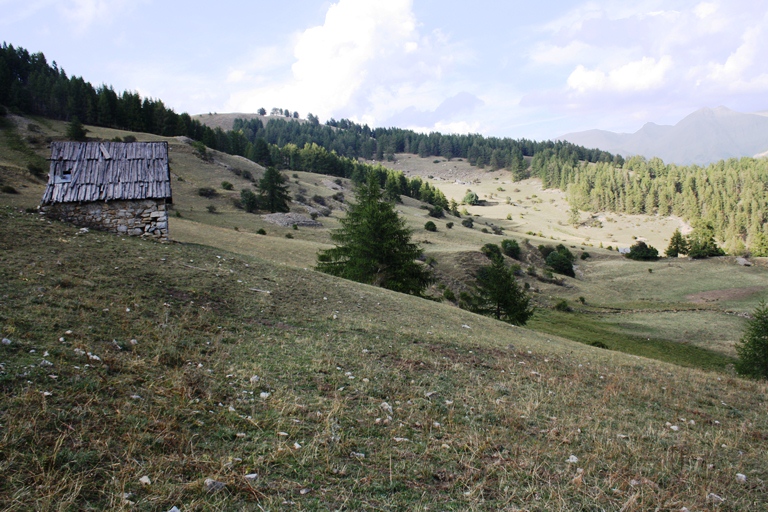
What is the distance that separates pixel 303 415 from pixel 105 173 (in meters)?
20.3

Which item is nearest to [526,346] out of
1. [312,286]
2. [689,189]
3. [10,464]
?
[312,286]

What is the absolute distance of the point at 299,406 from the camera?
283 inches

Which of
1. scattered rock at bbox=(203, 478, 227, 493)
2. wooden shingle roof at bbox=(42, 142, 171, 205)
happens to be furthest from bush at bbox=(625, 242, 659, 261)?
scattered rock at bbox=(203, 478, 227, 493)

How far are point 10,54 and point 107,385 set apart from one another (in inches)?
6267

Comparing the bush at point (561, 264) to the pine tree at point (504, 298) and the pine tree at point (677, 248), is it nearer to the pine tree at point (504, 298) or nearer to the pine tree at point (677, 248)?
the pine tree at point (677, 248)

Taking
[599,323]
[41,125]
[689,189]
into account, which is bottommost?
[599,323]

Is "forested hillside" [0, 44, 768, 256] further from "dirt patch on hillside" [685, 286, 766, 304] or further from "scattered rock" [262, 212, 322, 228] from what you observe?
"dirt patch on hillside" [685, 286, 766, 304]

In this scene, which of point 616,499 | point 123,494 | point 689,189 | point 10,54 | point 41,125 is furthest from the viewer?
point 689,189

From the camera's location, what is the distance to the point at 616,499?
5512mm

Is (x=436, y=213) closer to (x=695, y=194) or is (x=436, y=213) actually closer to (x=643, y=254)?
(x=643, y=254)

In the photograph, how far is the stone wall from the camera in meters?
19.6

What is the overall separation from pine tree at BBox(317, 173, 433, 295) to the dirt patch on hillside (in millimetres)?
49257

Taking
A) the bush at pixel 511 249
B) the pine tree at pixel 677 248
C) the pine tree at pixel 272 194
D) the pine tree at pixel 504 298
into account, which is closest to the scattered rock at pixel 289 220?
the pine tree at pixel 272 194

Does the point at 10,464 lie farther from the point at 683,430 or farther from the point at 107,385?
the point at 683,430
